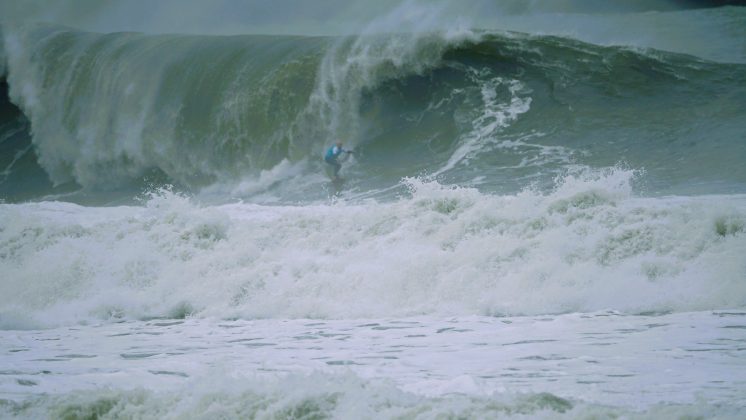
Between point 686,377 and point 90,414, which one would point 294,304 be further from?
point 686,377

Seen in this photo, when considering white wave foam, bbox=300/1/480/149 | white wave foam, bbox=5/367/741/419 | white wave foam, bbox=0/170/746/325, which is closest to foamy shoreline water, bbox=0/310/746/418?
white wave foam, bbox=5/367/741/419

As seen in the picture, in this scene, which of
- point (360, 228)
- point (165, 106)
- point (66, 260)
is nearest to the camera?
point (360, 228)

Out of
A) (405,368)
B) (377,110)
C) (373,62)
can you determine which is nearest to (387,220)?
(405,368)

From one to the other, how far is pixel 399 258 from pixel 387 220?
3.52 feet

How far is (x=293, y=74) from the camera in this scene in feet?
54.1

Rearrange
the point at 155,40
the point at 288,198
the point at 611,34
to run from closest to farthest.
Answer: the point at 288,198
the point at 611,34
the point at 155,40

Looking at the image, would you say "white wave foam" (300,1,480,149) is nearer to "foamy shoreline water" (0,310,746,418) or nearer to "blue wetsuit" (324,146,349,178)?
"blue wetsuit" (324,146,349,178)

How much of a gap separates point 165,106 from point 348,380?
14879 millimetres

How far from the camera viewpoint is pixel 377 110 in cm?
1525

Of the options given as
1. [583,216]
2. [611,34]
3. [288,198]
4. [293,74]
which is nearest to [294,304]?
[583,216]

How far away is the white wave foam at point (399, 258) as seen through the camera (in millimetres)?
6859

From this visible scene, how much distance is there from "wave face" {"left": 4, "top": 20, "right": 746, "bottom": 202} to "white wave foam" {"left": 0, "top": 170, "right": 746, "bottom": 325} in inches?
70.1

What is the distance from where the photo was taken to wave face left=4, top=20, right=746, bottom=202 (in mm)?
12023

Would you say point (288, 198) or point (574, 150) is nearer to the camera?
point (574, 150)
